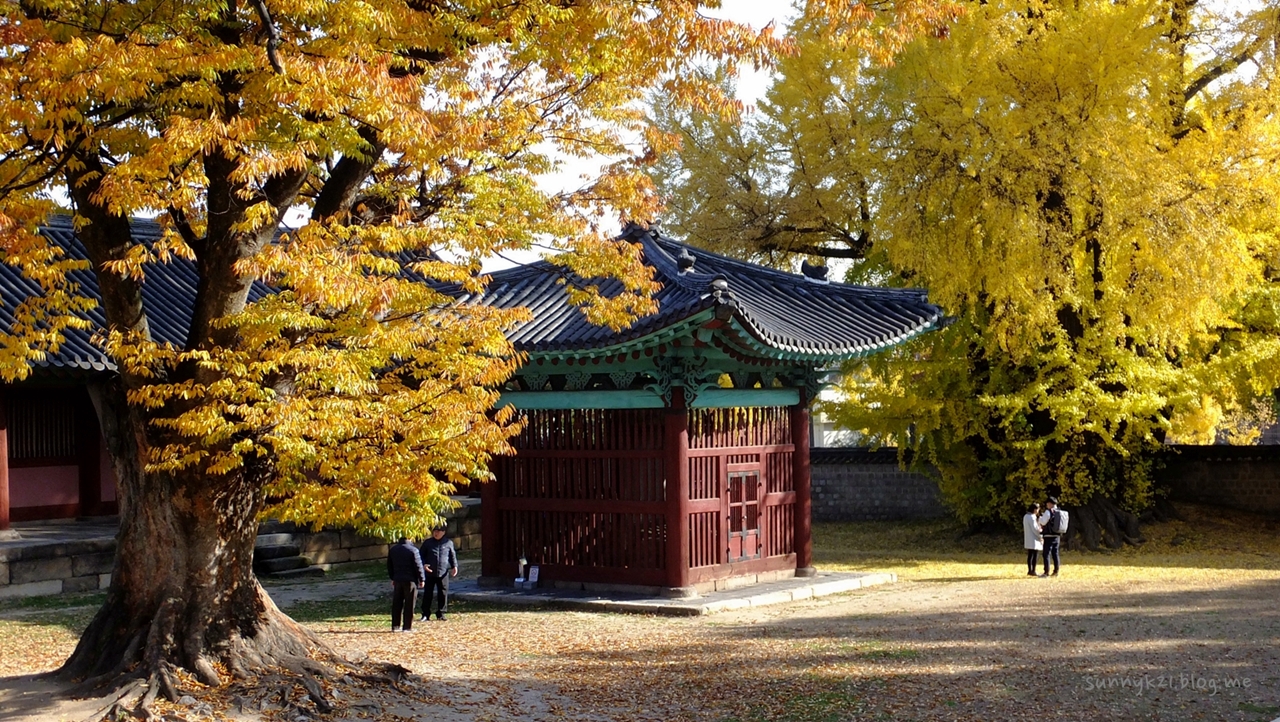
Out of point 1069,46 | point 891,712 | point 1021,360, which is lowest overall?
point 891,712

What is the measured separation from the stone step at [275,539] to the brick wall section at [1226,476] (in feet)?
64.8

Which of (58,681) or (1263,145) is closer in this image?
(58,681)

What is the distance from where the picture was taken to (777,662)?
12.7m

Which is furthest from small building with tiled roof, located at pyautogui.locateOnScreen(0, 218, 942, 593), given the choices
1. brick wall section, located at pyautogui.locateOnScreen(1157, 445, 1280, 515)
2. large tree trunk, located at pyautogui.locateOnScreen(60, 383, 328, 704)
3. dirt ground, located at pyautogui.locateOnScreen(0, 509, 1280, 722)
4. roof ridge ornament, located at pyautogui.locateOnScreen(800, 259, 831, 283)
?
brick wall section, located at pyautogui.locateOnScreen(1157, 445, 1280, 515)

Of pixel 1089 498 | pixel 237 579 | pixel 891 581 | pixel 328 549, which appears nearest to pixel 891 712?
pixel 237 579

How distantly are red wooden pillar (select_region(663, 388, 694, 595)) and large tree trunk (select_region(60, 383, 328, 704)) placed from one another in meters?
7.43

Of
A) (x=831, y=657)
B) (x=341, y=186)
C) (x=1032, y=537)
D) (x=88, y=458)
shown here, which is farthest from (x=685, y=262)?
(x=88, y=458)

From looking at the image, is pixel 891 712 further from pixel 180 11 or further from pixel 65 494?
pixel 65 494

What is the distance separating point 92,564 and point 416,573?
769 centimetres

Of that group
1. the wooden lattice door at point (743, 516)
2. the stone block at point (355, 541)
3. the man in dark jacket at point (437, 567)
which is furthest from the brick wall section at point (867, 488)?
the man in dark jacket at point (437, 567)

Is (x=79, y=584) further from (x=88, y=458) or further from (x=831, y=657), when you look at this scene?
(x=831, y=657)

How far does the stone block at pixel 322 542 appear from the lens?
885 inches

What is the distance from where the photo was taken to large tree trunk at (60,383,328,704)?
9.94 m

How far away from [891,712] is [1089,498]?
16.7 meters
